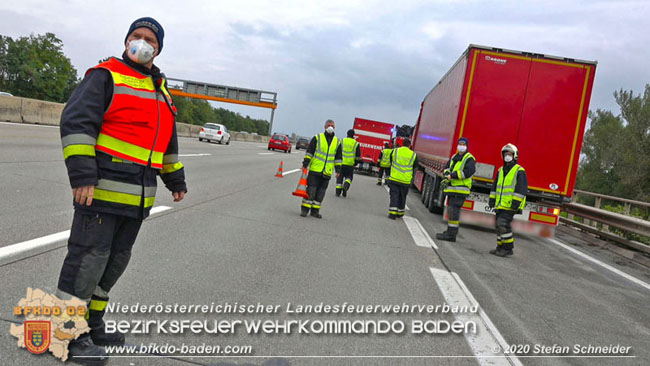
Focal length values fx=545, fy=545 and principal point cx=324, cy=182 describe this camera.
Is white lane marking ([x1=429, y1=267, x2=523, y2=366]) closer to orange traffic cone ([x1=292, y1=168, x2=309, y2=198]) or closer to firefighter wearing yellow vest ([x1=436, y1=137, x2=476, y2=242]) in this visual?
firefighter wearing yellow vest ([x1=436, y1=137, x2=476, y2=242])

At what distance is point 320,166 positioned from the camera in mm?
10391

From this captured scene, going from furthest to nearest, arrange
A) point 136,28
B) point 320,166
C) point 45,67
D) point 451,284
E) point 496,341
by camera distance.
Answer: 1. point 45,67
2. point 320,166
3. point 451,284
4. point 496,341
5. point 136,28

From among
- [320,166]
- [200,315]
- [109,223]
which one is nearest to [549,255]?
[320,166]

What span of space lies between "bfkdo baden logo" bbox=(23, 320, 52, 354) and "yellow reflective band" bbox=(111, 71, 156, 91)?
4.52 ft

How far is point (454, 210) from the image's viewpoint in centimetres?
954

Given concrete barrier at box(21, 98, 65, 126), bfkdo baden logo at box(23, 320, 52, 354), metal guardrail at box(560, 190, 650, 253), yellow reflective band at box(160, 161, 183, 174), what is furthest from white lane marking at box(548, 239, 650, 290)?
concrete barrier at box(21, 98, 65, 126)

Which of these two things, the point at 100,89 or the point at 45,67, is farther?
the point at 45,67

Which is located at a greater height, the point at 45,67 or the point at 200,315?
the point at 45,67

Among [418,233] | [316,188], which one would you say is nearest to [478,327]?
[418,233]

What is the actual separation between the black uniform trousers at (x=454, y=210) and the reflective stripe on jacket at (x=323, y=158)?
2.29 m

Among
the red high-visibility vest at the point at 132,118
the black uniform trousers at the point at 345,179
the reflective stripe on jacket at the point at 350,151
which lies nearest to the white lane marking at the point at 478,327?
the red high-visibility vest at the point at 132,118

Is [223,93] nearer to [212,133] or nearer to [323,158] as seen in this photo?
[212,133]

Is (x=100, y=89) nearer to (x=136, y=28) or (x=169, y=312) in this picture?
(x=136, y=28)

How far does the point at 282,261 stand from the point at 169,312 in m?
2.22
